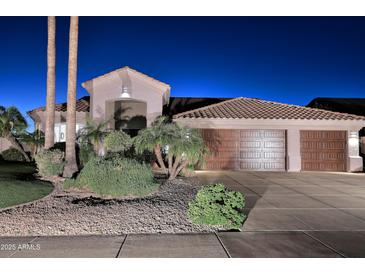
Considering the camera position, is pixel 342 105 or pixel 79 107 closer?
pixel 79 107

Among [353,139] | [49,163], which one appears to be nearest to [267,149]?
[353,139]

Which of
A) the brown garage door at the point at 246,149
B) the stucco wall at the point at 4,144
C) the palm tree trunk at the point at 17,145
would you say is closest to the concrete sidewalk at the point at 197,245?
the brown garage door at the point at 246,149

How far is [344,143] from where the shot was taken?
14.4m

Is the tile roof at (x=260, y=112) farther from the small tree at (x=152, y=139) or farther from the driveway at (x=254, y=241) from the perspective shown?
the driveway at (x=254, y=241)

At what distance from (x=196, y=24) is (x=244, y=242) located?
11932 mm

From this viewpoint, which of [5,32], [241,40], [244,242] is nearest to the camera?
[244,242]

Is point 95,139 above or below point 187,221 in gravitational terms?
above

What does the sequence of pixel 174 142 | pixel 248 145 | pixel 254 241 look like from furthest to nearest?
pixel 248 145, pixel 174 142, pixel 254 241

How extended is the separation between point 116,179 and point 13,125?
31.7ft

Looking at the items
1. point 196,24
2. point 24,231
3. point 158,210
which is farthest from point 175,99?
point 24,231

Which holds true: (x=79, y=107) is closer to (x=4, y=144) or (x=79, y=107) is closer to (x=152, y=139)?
(x=4, y=144)

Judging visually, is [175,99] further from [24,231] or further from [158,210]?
[24,231]

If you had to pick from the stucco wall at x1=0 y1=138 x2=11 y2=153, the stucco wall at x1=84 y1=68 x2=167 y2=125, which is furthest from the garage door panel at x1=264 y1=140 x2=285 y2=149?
the stucco wall at x1=0 y1=138 x2=11 y2=153

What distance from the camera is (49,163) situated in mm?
9266
